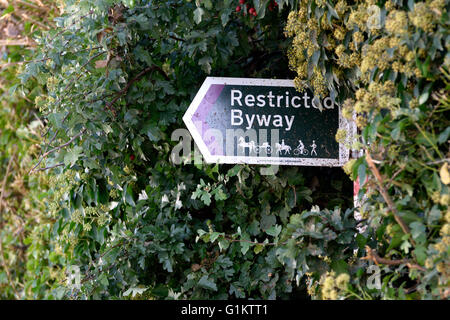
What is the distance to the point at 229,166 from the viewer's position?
272 centimetres

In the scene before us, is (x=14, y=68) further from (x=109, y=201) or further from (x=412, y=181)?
(x=412, y=181)

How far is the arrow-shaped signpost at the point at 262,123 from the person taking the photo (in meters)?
2.40

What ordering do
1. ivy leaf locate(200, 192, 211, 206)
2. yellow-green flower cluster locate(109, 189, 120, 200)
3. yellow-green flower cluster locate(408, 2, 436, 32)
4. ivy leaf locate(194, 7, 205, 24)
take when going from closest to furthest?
1. yellow-green flower cluster locate(408, 2, 436, 32)
2. ivy leaf locate(194, 7, 205, 24)
3. ivy leaf locate(200, 192, 211, 206)
4. yellow-green flower cluster locate(109, 189, 120, 200)

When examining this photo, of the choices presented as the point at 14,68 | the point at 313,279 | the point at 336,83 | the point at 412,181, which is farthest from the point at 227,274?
the point at 14,68

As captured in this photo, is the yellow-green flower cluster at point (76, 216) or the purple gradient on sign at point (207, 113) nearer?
the purple gradient on sign at point (207, 113)

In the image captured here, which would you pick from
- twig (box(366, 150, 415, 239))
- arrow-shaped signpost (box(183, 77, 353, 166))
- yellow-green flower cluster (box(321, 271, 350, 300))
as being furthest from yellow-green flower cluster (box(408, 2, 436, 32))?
arrow-shaped signpost (box(183, 77, 353, 166))

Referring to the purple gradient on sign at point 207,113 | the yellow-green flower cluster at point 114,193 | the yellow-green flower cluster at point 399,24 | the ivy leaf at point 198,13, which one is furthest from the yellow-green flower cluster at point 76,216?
the yellow-green flower cluster at point 399,24

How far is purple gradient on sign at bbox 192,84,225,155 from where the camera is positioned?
242cm

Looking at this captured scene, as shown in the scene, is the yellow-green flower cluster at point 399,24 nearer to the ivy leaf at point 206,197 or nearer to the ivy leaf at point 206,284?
the ivy leaf at point 206,197

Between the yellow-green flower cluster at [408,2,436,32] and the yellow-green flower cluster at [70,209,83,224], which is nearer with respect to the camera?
the yellow-green flower cluster at [408,2,436,32]

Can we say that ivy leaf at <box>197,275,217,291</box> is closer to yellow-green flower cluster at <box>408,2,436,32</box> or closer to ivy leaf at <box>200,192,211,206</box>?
ivy leaf at <box>200,192,211,206</box>

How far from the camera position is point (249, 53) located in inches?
113

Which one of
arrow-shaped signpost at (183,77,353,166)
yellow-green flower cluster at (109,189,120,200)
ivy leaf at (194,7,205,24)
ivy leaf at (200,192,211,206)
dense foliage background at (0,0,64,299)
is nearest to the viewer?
ivy leaf at (194,7,205,24)

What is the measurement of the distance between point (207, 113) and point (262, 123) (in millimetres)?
216
